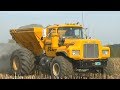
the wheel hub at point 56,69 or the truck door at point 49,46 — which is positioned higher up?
the truck door at point 49,46

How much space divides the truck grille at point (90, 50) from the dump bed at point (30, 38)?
2.30 m

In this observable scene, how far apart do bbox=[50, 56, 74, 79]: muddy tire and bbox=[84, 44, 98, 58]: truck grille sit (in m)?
0.80

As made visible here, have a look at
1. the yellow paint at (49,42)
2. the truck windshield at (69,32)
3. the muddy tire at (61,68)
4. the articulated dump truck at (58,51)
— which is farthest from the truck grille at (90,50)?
the truck windshield at (69,32)

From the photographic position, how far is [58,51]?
40.2 ft

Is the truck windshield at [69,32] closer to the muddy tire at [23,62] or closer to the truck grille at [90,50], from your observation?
the truck grille at [90,50]

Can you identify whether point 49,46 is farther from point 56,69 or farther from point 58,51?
point 56,69

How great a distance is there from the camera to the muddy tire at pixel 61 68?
36.8 feet

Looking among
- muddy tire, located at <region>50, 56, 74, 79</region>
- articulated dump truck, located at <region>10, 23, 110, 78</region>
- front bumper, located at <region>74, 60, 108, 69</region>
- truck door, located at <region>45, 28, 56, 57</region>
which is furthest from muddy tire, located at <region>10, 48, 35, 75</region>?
front bumper, located at <region>74, 60, 108, 69</region>

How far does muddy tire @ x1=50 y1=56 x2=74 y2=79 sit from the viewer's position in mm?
11205

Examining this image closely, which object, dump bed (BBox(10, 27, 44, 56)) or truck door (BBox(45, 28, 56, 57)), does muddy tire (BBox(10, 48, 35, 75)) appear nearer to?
dump bed (BBox(10, 27, 44, 56))

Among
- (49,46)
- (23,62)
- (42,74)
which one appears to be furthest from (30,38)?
(42,74)

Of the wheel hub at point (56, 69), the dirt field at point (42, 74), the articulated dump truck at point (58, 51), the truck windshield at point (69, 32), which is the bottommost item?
the dirt field at point (42, 74)
